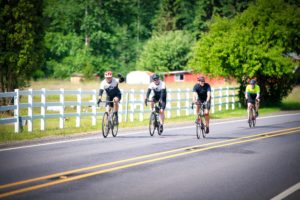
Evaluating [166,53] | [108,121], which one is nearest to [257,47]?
[108,121]

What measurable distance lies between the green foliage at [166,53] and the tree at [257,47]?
1761 inches

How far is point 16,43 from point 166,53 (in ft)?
191

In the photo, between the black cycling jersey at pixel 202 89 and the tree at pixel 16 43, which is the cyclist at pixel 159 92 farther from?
the tree at pixel 16 43

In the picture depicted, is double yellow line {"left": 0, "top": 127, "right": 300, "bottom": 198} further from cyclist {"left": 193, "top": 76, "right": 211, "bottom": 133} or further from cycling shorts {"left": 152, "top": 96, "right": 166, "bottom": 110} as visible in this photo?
Answer: cycling shorts {"left": 152, "top": 96, "right": 166, "bottom": 110}

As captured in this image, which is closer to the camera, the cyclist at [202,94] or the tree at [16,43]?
the cyclist at [202,94]

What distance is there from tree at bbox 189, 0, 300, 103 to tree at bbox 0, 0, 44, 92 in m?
12.7

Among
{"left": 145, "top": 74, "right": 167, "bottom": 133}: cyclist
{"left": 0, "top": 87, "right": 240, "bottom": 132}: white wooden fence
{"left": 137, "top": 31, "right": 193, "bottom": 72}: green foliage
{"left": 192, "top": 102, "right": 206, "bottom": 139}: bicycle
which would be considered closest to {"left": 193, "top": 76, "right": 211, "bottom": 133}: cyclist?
{"left": 192, "top": 102, "right": 206, "bottom": 139}: bicycle

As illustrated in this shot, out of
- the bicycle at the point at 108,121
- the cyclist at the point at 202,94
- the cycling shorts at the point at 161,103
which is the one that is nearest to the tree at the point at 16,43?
the cycling shorts at the point at 161,103

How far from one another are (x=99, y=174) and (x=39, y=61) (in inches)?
941

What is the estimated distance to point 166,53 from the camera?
8856 centimetres

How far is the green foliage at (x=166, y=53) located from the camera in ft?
287

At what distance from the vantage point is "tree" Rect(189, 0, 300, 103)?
127ft

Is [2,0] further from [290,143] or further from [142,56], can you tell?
[142,56]

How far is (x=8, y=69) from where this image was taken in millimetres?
31469
